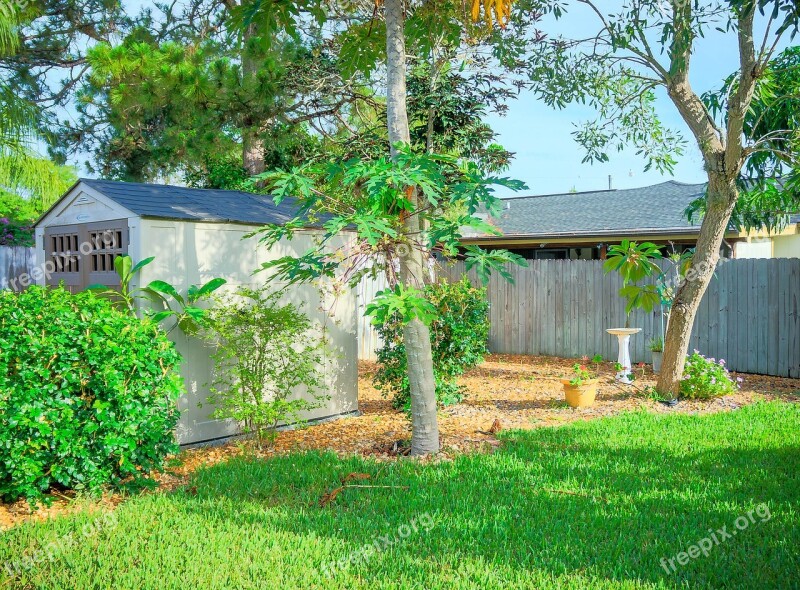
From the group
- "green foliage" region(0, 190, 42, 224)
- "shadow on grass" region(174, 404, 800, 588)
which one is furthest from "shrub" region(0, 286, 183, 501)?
"green foliage" region(0, 190, 42, 224)

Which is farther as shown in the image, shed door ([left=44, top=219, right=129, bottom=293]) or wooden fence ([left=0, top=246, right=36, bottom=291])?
wooden fence ([left=0, top=246, right=36, bottom=291])

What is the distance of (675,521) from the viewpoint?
168 inches

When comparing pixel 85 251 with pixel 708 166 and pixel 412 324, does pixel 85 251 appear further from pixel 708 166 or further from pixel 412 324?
pixel 708 166

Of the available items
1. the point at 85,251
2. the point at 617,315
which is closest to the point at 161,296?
the point at 85,251

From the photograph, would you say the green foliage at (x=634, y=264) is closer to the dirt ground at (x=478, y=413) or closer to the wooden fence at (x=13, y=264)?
the dirt ground at (x=478, y=413)

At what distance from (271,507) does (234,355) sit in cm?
202

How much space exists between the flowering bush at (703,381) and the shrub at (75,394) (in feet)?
21.2

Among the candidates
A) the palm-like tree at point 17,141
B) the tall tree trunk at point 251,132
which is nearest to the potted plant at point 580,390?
the tall tree trunk at point 251,132

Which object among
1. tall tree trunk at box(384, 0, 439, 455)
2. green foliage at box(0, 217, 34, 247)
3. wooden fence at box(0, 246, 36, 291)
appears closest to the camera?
tall tree trunk at box(384, 0, 439, 455)

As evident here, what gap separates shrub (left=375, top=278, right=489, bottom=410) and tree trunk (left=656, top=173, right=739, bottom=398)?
2493 millimetres

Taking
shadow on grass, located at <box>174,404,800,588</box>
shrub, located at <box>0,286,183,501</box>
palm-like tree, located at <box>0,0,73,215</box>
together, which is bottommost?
shadow on grass, located at <box>174,404,800,588</box>

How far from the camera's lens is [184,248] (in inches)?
252

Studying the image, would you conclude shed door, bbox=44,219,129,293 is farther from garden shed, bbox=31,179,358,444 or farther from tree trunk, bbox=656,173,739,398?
tree trunk, bbox=656,173,739,398

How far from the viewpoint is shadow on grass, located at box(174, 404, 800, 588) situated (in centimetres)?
363
